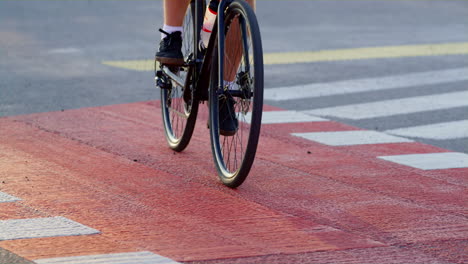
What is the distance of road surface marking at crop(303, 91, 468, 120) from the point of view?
8391mm

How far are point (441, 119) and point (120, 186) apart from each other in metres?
3.34

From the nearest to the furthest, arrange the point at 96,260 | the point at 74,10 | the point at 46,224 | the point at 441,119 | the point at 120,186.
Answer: the point at 96,260, the point at 46,224, the point at 120,186, the point at 441,119, the point at 74,10

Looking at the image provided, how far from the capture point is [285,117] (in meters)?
8.17

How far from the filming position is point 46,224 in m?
4.93

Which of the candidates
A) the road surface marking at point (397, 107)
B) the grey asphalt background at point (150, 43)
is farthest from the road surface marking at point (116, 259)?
the road surface marking at point (397, 107)

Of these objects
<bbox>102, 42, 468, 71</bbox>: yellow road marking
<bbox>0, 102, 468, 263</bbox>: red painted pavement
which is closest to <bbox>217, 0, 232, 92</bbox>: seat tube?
A: <bbox>0, 102, 468, 263</bbox>: red painted pavement

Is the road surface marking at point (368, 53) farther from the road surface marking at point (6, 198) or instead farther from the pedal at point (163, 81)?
the road surface marking at point (6, 198)

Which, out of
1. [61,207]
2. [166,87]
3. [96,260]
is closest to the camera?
[96,260]

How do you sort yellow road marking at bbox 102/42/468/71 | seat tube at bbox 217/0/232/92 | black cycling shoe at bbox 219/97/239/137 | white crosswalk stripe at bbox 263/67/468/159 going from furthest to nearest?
yellow road marking at bbox 102/42/468/71 < white crosswalk stripe at bbox 263/67/468/159 < black cycling shoe at bbox 219/97/239/137 < seat tube at bbox 217/0/232/92

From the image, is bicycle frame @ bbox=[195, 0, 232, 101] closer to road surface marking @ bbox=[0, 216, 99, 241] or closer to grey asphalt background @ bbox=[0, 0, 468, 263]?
road surface marking @ bbox=[0, 216, 99, 241]

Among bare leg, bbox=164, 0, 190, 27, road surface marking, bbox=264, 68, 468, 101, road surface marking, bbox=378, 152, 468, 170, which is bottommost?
road surface marking, bbox=378, 152, 468, 170

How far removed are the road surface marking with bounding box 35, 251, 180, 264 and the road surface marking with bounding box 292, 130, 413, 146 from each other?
2.95 metres

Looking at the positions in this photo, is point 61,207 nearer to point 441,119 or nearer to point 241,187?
point 241,187

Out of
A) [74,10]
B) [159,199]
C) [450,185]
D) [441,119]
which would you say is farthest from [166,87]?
[74,10]
